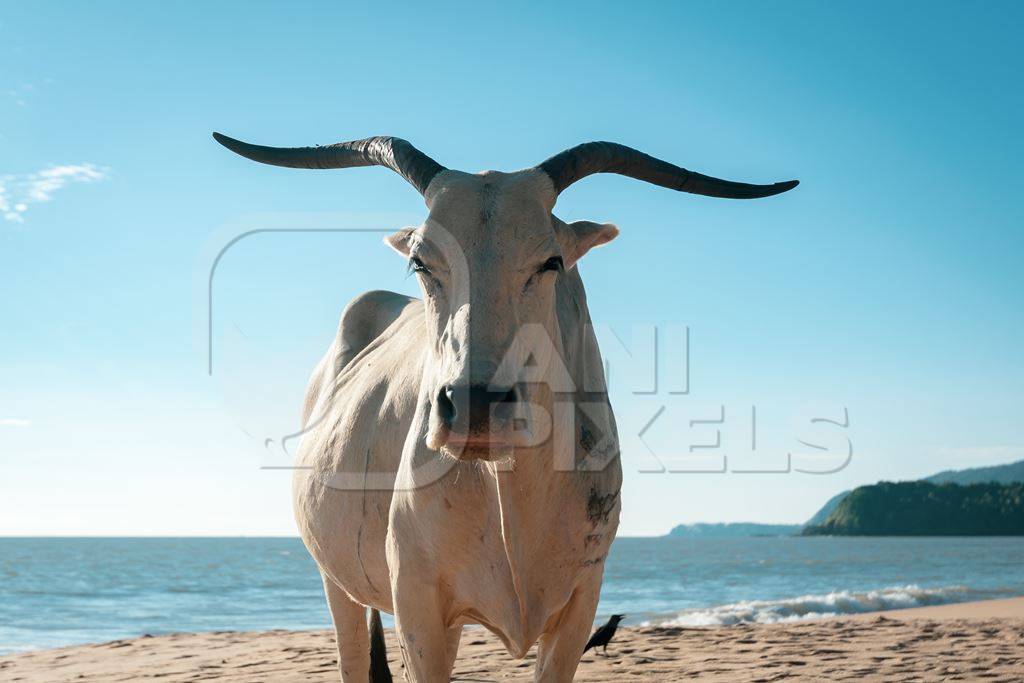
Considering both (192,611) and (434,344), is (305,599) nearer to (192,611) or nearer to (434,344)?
(192,611)

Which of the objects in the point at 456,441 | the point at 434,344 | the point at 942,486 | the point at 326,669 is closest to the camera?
the point at 456,441

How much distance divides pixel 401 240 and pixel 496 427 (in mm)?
1372

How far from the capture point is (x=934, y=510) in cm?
10169

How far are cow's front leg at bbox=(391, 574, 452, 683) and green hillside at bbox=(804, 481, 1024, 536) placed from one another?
105 m

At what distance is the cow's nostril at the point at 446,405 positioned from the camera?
3021mm

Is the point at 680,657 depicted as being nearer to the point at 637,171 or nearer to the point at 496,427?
the point at 637,171

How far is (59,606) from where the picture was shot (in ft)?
95.6

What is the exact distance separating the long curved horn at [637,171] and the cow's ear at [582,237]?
0.17 meters

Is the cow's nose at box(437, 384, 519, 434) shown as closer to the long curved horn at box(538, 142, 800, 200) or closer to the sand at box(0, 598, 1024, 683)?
the long curved horn at box(538, 142, 800, 200)

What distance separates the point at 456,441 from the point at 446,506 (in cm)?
74

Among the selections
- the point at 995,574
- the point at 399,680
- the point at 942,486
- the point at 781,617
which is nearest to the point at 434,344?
the point at 399,680

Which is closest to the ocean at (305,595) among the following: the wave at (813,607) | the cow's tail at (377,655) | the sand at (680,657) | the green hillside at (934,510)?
the wave at (813,607)

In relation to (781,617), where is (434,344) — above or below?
above

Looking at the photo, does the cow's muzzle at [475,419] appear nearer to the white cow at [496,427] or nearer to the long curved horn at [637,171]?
the white cow at [496,427]
